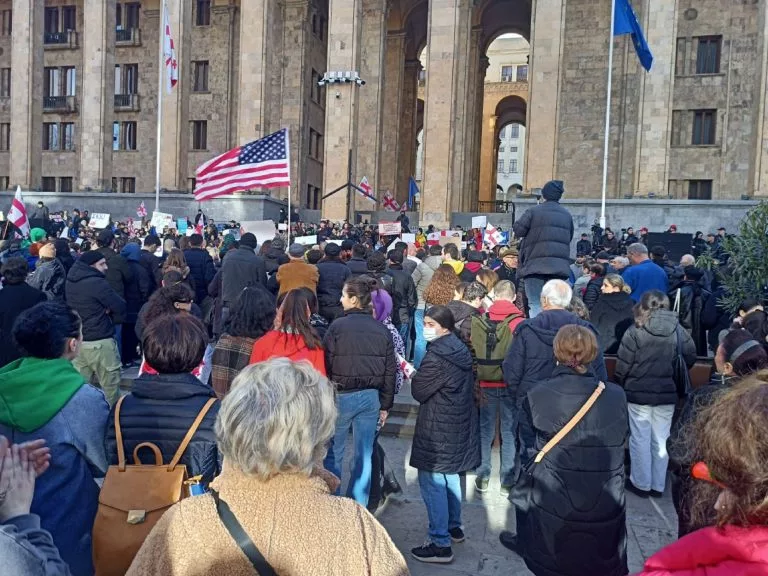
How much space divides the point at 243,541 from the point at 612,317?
6432mm

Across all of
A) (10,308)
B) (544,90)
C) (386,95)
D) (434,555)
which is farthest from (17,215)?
(386,95)

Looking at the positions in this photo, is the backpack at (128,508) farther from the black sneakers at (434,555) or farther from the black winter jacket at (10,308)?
the black winter jacket at (10,308)

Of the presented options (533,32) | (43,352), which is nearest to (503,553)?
(43,352)

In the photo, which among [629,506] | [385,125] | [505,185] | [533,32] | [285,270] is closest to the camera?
[629,506]

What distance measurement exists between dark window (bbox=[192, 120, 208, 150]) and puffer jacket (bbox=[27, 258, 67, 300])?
1106 inches

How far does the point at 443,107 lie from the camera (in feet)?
86.8

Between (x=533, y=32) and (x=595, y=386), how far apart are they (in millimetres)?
23884

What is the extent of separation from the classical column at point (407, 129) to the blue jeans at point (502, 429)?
101 ft

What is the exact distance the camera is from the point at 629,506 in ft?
20.0

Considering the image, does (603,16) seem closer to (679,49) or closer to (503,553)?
(679,49)

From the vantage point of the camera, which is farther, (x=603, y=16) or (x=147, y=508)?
(x=603, y=16)

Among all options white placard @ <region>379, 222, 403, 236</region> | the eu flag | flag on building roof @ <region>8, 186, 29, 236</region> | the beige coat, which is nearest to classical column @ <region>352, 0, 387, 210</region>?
the eu flag

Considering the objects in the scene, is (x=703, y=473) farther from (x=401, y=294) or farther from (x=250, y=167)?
(x=250, y=167)

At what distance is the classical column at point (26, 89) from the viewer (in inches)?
1204
